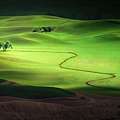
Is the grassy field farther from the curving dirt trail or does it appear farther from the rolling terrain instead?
the curving dirt trail

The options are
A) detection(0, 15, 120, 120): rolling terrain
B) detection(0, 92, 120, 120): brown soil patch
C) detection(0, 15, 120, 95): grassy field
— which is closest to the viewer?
detection(0, 92, 120, 120): brown soil patch

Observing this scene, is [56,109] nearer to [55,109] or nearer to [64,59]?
[55,109]

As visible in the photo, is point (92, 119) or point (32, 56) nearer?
point (92, 119)

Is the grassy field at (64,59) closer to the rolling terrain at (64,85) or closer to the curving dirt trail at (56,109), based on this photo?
the rolling terrain at (64,85)

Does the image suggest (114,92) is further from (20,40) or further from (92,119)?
(20,40)

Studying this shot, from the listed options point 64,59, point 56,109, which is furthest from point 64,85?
point 64,59

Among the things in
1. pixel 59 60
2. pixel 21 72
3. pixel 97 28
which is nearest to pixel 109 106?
pixel 21 72

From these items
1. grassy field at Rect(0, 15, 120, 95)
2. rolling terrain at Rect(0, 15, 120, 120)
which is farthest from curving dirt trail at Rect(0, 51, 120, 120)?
grassy field at Rect(0, 15, 120, 95)

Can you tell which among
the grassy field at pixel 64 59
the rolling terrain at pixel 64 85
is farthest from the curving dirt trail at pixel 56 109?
the grassy field at pixel 64 59
